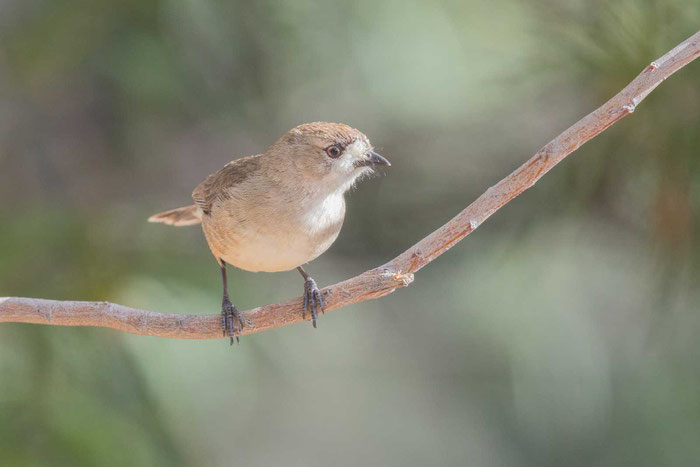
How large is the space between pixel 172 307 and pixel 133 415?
0.40 metres

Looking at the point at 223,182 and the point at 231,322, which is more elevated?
the point at 223,182

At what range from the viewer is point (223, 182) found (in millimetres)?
2422

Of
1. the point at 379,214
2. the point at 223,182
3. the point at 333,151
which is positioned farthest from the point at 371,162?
the point at 379,214

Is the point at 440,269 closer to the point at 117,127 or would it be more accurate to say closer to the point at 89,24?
the point at 117,127

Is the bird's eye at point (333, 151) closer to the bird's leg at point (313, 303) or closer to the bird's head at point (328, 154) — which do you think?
the bird's head at point (328, 154)

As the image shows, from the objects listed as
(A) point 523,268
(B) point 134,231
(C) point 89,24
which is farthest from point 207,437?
(C) point 89,24

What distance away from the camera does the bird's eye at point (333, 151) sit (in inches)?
90.5

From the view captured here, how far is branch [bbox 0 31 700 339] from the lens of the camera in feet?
5.53

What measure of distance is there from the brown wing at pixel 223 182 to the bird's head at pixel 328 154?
5.1 inches

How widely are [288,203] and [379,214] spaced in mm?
1288

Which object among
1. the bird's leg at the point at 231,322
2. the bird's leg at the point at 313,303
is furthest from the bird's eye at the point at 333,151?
the bird's leg at the point at 231,322

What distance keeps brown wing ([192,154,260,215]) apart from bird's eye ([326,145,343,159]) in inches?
8.8

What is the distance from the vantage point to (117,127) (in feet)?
11.3

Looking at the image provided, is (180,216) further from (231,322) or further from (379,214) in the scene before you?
(379,214)
